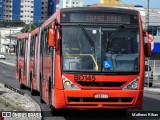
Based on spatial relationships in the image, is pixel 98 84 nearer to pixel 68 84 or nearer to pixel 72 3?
pixel 68 84

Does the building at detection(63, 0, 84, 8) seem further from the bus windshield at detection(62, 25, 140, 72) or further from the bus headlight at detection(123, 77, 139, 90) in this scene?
the bus headlight at detection(123, 77, 139, 90)

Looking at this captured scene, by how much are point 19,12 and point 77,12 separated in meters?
104

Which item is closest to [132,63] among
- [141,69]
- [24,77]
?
[141,69]

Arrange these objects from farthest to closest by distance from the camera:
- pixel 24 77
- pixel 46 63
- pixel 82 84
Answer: pixel 24 77, pixel 46 63, pixel 82 84

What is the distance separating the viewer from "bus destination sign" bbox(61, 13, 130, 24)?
1277 cm

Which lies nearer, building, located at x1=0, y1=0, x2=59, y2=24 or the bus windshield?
the bus windshield

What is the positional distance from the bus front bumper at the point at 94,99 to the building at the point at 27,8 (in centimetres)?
9030

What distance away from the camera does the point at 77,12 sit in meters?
12.9

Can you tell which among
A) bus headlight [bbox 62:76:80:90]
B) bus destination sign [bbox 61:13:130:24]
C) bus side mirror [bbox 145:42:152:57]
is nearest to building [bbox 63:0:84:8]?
bus destination sign [bbox 61:13:130:24]

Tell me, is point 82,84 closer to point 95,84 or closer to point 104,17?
point 95,84

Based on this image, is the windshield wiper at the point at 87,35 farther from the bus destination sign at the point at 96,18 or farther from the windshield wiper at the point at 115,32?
the windshield wiper at the point at 115,32

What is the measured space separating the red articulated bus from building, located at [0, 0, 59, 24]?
3524 inches

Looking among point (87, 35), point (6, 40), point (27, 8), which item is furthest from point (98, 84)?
point (6, 40)

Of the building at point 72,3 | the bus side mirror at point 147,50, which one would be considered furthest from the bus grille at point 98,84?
the building at point 72,3
